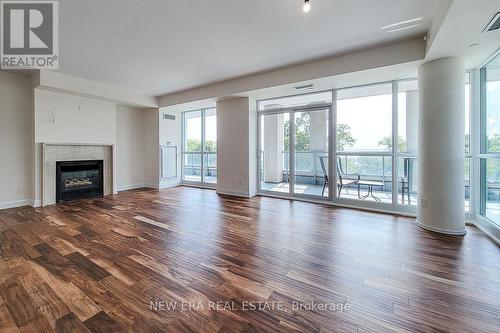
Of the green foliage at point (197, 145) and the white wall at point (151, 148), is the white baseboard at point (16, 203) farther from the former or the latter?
the green foliage at point (197, 145)

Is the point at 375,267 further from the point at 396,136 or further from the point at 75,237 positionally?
the point at 75,237

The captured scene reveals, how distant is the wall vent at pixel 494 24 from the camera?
2176 millimetres

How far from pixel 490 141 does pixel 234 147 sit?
4.72m

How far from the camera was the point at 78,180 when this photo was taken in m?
5.42

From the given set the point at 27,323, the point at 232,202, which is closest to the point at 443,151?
the point at 232,202

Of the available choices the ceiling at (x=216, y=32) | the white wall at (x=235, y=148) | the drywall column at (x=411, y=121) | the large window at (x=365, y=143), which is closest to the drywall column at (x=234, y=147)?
the white wall at (x=235, y=148)

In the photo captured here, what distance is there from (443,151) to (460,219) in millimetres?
992

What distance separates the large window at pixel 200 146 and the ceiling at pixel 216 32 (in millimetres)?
2518

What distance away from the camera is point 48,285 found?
1869 millimetres

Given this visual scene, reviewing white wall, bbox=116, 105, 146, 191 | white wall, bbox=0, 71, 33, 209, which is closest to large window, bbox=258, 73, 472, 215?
white wall, bbox=116, 105, 146, 191

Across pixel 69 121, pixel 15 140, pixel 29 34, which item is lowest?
pixel 15 140

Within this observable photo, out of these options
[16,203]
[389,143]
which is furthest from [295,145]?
[16,203]

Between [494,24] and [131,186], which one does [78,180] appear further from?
[494,24]

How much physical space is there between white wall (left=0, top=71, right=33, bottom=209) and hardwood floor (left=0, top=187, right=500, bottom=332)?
175 centimetres
